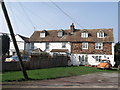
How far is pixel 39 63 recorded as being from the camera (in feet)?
86.8

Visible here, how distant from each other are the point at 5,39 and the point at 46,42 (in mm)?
20536

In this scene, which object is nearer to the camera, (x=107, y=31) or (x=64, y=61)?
(x=64, y=61)

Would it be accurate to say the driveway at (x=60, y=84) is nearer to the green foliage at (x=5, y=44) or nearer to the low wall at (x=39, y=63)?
the low wall at (x=39, y=63)

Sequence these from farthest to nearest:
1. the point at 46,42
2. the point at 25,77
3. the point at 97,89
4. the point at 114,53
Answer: the point at 46,42
the point at 114,53
the point at 25,77
the point at 97,89

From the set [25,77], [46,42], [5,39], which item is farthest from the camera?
[5,39]

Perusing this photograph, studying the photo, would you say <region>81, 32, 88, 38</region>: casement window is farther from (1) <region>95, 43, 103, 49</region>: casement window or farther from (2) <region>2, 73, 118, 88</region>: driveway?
(2) <region>2, 73, 118, 88</region>: driveway

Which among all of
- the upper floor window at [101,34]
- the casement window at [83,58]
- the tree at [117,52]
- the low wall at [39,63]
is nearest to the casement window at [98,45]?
the upper floor window at [101,34]

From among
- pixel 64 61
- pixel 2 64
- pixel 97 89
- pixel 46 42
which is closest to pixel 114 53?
pixel 64 61

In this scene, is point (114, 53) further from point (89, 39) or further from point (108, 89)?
point (108, 89)

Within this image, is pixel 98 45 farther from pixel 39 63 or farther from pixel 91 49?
pixel 39 63

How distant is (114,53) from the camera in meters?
39.1

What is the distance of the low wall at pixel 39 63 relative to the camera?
802 inches

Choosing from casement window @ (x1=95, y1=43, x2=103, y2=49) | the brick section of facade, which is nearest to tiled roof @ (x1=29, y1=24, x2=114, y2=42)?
casement window @ (x1=95, y1=43, x2=103, y2=49)

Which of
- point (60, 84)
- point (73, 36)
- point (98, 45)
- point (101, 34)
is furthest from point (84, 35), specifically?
point (60, 84)
